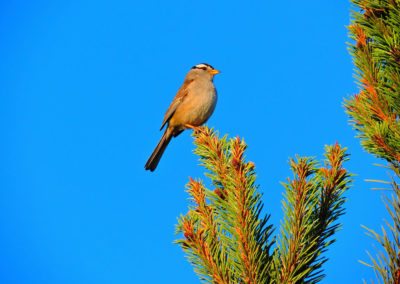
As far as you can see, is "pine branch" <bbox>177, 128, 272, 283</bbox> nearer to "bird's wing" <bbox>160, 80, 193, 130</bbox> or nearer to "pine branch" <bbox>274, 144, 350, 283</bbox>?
"pine branch" <bbox>274, 144, 350, 283</bbox>

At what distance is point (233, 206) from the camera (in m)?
2.19

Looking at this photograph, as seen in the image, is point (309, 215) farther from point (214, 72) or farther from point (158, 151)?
point (214, 72)

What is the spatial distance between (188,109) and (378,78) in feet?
19.7

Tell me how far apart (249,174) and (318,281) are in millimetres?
507

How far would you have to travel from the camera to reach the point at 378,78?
2500 millimetres

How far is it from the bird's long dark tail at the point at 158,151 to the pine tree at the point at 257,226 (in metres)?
6.16

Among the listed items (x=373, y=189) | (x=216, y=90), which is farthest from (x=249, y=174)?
(x=216, y=90)

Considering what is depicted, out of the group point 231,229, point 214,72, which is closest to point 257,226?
point 231,229

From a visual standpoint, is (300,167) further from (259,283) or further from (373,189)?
(259,283)

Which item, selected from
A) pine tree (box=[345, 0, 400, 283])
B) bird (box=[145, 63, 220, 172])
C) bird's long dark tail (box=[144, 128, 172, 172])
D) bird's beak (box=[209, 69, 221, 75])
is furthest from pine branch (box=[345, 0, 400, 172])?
bird's beak (box=[209, 69, 221, 75])

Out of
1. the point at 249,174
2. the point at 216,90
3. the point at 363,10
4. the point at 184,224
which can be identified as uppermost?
the point at 216,90

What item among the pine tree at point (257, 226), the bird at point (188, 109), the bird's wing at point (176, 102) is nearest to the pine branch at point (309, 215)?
the pine tree at point (257, 226)

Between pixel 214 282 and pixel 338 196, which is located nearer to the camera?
pixel 214 282

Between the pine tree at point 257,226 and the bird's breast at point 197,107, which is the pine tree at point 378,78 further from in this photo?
the bird's breast at point 197,107
